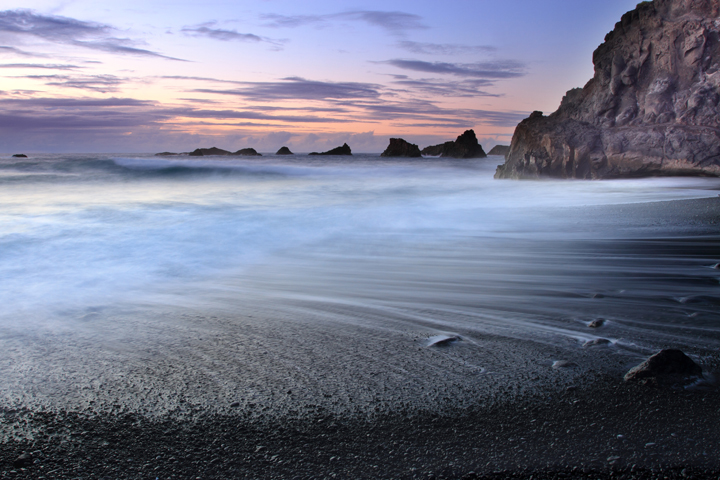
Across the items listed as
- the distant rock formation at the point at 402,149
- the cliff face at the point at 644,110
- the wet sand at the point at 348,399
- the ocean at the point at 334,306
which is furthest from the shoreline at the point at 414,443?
the distant rock formation at the point at 402,149

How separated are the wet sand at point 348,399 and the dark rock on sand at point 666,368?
0.25 feet

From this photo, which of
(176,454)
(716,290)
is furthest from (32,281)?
(716,290)

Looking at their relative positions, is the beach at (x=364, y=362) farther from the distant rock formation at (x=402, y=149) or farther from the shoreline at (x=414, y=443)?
the distant rock formation at (x=402, y=149)

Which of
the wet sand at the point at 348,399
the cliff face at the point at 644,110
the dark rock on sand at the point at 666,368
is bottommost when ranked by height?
the wet sand at the point at 348,399

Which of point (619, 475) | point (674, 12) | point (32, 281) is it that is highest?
point (674, 12)

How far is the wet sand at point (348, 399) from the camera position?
158 centimetres

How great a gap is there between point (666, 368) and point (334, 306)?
213cm

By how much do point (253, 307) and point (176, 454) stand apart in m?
1.87

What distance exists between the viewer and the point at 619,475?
1475mm

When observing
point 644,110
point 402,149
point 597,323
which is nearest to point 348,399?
point 597,323

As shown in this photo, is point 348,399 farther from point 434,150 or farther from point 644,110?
point 434,150

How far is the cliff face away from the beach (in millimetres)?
13964

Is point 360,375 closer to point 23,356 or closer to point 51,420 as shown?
point 51,420

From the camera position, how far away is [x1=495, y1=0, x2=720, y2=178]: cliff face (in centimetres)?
1738
